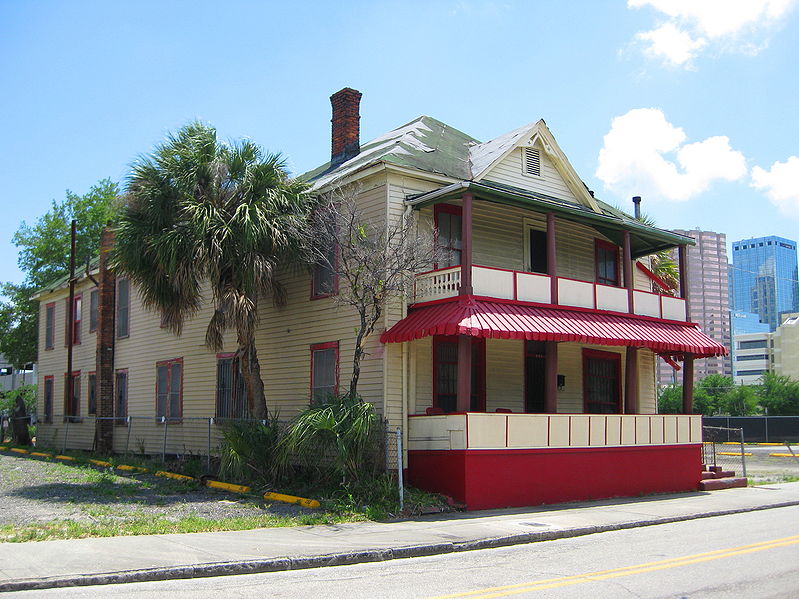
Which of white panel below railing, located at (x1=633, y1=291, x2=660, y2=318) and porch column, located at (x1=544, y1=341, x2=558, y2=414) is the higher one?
white panel below railing, located at (x1=633, y1=291, x2=660, y2=318)

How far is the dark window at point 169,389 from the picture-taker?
24781 mm

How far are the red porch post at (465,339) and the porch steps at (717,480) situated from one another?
324 inches

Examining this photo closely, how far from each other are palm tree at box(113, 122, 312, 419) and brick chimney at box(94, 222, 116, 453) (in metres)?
9.01

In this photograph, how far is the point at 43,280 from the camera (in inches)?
1892

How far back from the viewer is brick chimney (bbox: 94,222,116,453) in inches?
1061

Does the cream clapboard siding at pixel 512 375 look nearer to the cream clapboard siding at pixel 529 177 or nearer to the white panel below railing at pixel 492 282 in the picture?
the white panel below railing at pixel 492 282

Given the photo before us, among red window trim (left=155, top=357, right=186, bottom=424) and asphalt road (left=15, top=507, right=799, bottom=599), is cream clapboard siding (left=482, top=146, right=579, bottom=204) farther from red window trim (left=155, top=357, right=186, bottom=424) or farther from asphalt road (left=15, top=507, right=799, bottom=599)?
red window trim (left=155, top=357, right=186, bottom=424)

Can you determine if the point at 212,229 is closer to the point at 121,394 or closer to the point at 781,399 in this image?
the point at 121,394

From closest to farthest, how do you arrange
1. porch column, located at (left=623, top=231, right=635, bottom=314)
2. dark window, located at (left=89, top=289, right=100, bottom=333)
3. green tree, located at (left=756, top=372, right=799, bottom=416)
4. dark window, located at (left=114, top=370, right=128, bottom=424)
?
porch column, located at (left=623, top=231, right=635, bottom=314)
dark window, located at (left=114, top=370, right=128, bottom=424)
dark window, located at (left=89, top=289, right=100, bottom=333)
green tree, located at (left=756, top=372, right=799, bottom=416)

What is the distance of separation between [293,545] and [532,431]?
23.2 ft

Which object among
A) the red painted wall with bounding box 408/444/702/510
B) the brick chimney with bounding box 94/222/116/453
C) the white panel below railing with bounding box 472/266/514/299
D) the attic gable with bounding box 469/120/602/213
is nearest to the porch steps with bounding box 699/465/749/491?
the red painted wall with bounding box 408/444/702/510

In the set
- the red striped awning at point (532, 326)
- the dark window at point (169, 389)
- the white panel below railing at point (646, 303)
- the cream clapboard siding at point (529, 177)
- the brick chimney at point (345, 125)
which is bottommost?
the dark window at point (169, 389)

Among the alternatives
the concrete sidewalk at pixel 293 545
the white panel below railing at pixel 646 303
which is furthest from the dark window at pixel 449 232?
the concrete sidewalk at pixel 293 545

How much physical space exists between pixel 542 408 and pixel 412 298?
5.48m
